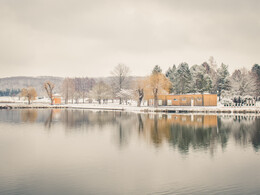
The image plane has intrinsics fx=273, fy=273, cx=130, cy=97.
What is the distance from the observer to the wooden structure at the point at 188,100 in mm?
72312

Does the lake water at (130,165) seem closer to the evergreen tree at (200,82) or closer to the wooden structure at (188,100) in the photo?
the wooden structure at (188,100)

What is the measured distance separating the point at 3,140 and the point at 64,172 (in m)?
12.8

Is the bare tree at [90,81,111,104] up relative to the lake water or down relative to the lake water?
up

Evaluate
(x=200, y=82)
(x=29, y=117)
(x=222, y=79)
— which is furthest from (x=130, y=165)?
(x=222, y=79)

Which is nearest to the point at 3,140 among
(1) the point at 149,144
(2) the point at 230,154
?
(1) the point at 149,144

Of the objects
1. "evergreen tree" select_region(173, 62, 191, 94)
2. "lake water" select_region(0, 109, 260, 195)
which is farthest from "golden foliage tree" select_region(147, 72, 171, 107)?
"lake water" select_region(0, 109, 260, 195)

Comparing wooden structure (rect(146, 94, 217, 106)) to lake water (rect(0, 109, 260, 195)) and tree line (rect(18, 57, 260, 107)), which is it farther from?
lake water (rect(0, 109, 260, 195))

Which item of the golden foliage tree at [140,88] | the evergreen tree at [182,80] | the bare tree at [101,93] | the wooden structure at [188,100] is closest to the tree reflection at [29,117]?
the golden foliage tree at [140,88]

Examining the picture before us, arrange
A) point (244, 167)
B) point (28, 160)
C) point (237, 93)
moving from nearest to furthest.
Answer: point (244, 167), point (28, 160), point (237, 93)

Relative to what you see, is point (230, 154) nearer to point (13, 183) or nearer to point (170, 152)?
point (170, 152)

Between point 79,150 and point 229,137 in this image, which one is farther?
point 229,137

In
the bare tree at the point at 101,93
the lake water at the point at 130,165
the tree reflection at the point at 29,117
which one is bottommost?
the lake water at the point at 130,165

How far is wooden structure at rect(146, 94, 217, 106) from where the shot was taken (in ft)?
237

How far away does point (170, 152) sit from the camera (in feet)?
61.5
